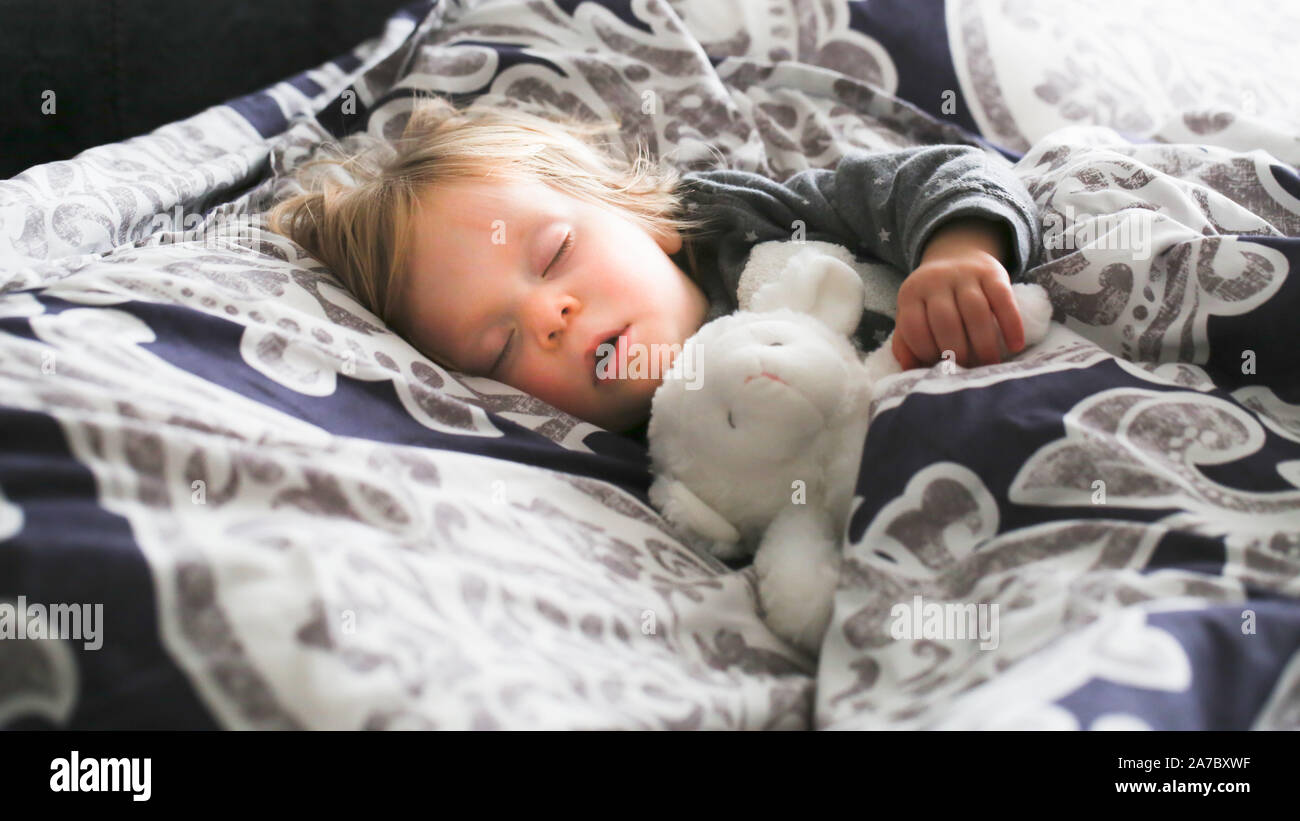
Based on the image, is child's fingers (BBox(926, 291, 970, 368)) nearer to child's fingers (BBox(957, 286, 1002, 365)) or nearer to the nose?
child's fingers (BBox(957, 286, 1002, 365))

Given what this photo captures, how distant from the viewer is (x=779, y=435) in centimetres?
71

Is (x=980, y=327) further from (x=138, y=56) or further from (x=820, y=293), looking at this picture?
(x=138, y=56)

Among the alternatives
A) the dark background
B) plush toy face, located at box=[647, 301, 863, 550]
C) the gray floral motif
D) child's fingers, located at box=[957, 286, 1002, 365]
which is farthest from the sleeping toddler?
the dark background

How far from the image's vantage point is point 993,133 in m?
1.21

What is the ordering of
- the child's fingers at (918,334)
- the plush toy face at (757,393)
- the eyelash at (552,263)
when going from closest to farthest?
the plush toy face at (757,393)
the child's fingers at (918,334)
the eyelash at (552,263)

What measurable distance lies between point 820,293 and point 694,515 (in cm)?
25

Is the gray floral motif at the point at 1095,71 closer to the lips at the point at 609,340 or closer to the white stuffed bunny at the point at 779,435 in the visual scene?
the white stuffed bunny at the point at 779,435

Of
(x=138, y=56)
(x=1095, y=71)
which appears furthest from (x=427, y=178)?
(x=1095, y=71)

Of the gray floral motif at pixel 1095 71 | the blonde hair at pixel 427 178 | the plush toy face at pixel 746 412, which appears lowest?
the plush toy face at pixel 746 412

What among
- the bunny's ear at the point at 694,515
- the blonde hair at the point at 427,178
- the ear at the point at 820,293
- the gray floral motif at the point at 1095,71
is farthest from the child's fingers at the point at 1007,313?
the gray floral motif at the point at 1095,71

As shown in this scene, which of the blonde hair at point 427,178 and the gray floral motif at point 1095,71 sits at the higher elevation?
the gray floral motif at point 1095,71

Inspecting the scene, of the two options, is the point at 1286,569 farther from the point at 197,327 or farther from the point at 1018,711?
the point at 197,327

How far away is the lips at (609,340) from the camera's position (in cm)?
89
